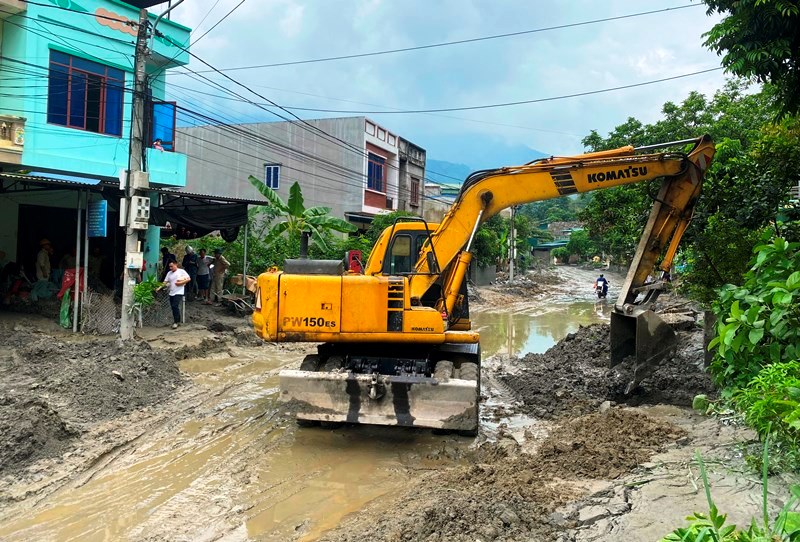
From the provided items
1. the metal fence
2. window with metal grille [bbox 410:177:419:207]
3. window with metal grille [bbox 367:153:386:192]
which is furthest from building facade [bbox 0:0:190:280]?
window with metal grille [bbox 410:177:419:207]

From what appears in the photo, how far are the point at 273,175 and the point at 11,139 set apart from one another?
1658cm

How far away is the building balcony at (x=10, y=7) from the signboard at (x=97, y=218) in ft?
16.1

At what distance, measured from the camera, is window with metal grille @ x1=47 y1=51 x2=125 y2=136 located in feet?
46.2

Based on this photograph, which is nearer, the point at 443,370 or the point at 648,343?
the point at 443,370

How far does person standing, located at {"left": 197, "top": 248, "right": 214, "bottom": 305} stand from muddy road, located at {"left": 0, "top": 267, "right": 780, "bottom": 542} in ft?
21.8

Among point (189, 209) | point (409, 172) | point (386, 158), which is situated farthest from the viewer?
point (409, 172)

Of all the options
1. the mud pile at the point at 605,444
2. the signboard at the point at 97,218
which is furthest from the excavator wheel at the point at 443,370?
the signboard at the point at 97,218

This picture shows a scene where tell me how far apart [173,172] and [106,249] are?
300 cm

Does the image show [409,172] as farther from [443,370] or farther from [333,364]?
[443,370]

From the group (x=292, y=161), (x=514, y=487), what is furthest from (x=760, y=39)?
(x=292, y=161)

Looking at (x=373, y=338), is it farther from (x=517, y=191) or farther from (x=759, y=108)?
(x=759, y=108)

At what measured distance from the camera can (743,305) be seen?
530 centimetres

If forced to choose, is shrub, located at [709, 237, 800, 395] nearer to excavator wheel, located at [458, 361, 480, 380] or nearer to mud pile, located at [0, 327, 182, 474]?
excavator wheel, located at [458, 361, 480, 380]

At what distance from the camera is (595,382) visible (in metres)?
9.02
